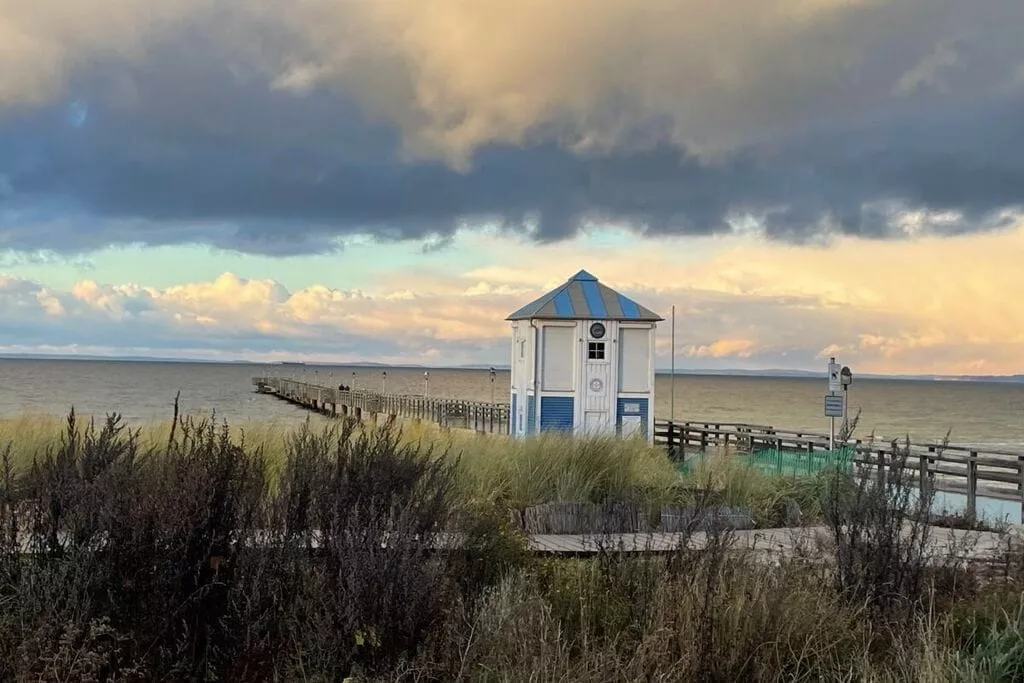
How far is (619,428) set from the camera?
1981cm

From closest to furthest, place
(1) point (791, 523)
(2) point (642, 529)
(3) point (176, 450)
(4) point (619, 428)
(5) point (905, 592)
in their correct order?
(3) point (176, 450), (5) point (905, 592), (2) point (642, 529), (1) point (791, 523), (4) point (619, 428)

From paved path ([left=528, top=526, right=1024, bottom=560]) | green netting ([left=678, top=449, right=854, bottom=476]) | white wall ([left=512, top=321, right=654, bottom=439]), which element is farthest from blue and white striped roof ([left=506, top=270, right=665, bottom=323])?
paved path ([left=528, top=526, right=1024, bottom=560])

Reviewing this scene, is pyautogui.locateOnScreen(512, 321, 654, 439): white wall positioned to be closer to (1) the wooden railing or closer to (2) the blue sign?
(1) the wooden railing

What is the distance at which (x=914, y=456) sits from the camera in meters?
14.5

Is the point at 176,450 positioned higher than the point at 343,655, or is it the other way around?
the point at 176,450

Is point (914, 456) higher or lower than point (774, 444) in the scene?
higher

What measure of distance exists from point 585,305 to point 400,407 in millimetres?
25962

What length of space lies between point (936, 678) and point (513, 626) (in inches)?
72.1

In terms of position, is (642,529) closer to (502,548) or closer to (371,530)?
(502,548)

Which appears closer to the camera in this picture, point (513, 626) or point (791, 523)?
point (513, 626)

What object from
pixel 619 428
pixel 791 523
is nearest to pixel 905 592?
pixel 791 523

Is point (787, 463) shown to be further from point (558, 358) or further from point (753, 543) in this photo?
point (753, 543)

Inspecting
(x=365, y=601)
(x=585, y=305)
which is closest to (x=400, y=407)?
(x=585, y=305)

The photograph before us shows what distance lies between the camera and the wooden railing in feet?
30.3
